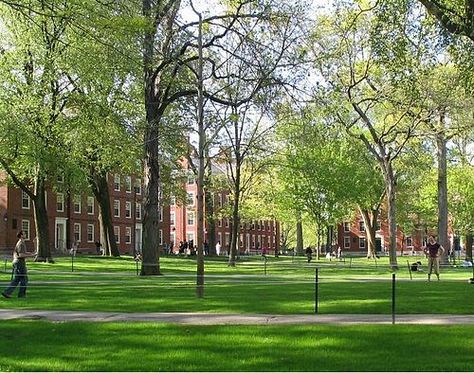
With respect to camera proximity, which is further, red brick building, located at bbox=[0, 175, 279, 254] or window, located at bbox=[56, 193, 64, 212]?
window, located at bbox=[56, 193, 64, 212]

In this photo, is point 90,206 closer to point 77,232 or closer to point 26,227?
point 77,232

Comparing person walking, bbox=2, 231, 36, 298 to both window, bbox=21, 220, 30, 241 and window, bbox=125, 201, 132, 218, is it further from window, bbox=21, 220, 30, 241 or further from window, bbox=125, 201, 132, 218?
window, bbox=125, 201, 132, 218

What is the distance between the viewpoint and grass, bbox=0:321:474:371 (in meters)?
9.37

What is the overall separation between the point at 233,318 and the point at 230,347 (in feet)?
10.3

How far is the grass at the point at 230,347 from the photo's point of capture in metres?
9.37

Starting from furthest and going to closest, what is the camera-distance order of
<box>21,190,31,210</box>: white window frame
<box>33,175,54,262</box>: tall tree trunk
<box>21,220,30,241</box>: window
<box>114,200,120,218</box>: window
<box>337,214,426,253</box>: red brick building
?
<box>337,214,426,253</box>: red brick building → <box>114,200,120,218</box>: window → <box>21,220,30,241</box>: window → <box>21,190,31,210</box>: white window frame → <box>33,175,54,262</box>: tall tree trunk

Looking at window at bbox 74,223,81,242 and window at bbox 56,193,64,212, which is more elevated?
window at bbox 56,193,64,212

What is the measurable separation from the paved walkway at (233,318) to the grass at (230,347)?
0.74 meters

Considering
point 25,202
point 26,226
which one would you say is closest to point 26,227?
point 26,226

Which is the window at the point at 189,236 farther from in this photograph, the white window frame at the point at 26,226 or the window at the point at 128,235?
the white window frame at the point at 26,226

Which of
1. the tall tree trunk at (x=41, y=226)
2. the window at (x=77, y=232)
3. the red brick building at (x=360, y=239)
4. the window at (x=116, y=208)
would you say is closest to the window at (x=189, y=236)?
the window at (x=116, y=208)

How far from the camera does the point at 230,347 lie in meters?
10.7

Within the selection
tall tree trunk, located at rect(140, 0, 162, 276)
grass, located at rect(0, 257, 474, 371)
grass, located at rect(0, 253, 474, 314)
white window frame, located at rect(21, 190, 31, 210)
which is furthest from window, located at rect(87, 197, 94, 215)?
grass, located at rect(0, 257, 474, 371)

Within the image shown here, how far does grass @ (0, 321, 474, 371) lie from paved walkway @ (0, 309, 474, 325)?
29.1 inches
